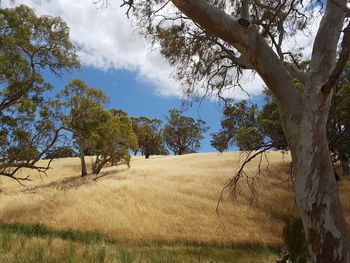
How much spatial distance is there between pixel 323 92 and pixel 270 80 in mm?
691

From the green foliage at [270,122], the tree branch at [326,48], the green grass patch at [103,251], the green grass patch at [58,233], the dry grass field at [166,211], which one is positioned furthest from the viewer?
the green foliage at [270,122]

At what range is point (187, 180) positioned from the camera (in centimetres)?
1809

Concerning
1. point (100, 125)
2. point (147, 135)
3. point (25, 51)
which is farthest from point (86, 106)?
point (147, 135)

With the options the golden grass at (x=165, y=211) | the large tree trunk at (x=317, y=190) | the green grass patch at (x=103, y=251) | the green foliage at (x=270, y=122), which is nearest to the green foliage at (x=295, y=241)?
the green grass patch at (x=103, y=251)

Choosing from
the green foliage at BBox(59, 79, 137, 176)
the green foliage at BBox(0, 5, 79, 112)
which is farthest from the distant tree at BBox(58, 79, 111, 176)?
the green foliage at BBox(0, 5, 79, 112)

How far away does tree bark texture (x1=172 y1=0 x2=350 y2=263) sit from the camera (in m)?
3.35

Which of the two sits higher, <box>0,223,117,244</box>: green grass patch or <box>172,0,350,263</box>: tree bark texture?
<box>172,0,350,263</box>: tree bark texture

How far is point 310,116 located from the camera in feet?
12.2

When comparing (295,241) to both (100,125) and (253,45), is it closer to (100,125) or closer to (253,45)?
(253,45)

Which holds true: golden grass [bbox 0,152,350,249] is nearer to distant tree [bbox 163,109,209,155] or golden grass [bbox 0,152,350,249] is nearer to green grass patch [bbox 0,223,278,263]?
green grass patch [bbox 0,223,278,263]

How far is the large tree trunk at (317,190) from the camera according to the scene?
3303 mm

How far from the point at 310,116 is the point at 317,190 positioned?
962 millimetres

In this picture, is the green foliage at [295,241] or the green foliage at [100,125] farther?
the green foliage at [100,125]

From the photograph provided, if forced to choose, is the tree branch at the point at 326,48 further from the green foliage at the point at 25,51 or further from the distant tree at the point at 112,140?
the distant tree at the point at 112,140
